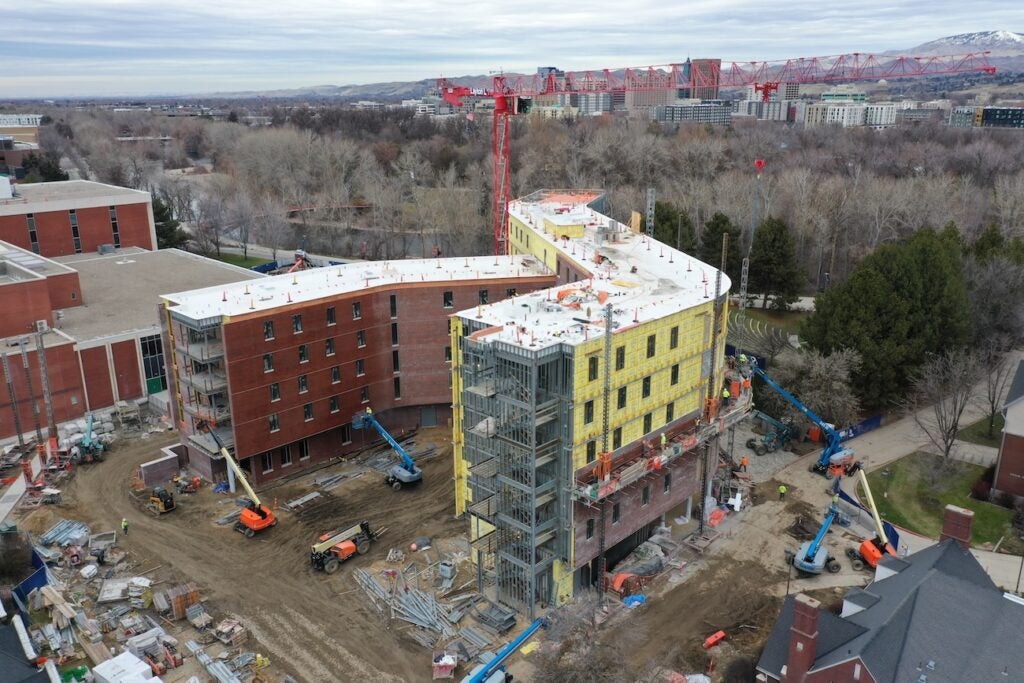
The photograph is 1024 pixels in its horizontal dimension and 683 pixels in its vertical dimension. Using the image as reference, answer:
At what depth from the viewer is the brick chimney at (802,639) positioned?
24.9m

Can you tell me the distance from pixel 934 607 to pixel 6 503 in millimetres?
45650

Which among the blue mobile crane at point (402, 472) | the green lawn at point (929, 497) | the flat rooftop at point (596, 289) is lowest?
the green lawn at point (929, 497)

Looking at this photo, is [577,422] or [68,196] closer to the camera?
[577,422]

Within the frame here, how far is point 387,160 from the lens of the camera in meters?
157

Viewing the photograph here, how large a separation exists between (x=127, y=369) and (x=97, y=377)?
85.5 inches

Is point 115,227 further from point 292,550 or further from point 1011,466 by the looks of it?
point 1011,466

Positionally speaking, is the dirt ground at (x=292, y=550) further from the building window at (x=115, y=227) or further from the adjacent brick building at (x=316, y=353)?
the building window at (x=115, y=227)

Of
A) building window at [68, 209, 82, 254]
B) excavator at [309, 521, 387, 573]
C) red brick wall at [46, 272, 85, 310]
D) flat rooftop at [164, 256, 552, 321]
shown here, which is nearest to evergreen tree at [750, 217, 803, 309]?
flat rooftop at [164, 256, 552, 321]

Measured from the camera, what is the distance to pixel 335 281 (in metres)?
48.6

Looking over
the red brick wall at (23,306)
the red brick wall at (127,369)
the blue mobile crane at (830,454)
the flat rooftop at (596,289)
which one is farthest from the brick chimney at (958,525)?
the red brick wall at (23,306)

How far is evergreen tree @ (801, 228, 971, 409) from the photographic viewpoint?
51969 millimetres

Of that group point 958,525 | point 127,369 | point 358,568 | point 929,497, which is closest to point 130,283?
point 127,369

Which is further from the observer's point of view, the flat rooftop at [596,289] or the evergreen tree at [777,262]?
the evergreen tree at [777,262]

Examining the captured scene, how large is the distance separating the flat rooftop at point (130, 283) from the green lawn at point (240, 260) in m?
23.3
